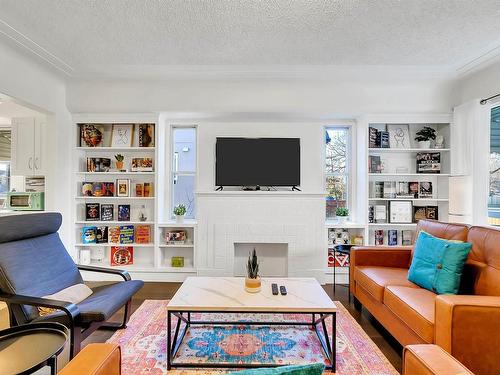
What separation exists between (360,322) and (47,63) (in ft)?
14.4

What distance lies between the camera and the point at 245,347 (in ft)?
7.23

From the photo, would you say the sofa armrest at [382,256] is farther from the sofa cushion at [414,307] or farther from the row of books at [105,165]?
the row of books at [105,165]

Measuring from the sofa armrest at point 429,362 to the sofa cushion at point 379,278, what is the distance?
135cm

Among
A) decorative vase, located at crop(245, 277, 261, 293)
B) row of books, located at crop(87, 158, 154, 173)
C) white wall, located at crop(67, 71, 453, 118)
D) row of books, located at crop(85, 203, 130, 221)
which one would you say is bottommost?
decorative vase, located at crop(245, 277, 261, 293)

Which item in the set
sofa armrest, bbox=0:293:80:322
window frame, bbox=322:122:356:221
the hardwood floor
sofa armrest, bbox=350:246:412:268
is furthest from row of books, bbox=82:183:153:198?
sofa armrest, bbox=350:246:412:268

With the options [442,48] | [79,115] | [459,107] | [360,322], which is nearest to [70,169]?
[79,115]

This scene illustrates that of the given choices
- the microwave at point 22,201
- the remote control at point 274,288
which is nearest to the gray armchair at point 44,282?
the remote control at point 274,288

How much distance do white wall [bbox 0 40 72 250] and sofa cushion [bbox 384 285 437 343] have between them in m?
3.90

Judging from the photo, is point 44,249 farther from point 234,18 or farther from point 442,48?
point 442,48

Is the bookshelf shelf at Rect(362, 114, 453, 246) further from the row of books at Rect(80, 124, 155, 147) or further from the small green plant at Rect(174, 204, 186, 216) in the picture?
the row of books at Rect(80, 124, 155, 147)

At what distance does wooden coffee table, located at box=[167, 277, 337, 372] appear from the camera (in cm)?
195

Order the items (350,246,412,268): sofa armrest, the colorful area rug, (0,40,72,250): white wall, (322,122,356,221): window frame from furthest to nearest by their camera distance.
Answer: (322,122,356,221): window frame → (0,40,72,250): white wall → (350,246,412,268): sofa armrest → the colorful area rug

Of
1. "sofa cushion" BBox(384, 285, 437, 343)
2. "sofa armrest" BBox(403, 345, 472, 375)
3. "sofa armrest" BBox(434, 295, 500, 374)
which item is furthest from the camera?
"sofa cushion" BBox(384, 285, 437, 343)

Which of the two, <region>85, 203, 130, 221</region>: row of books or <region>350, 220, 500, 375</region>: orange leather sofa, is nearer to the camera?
<region>350, 220, 500, 375</region>: orange leather sofa
